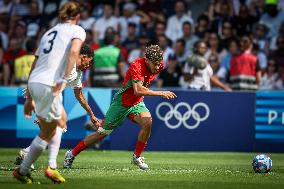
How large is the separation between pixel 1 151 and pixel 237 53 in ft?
21.9

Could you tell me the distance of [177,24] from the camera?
24.0m

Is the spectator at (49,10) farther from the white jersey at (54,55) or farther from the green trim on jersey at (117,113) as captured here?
the white jersey at (54,55)

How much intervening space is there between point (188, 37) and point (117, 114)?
9.32 metres

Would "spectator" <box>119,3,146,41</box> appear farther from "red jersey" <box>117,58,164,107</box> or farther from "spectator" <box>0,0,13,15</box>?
"red jersey" <box>117,58,164,107</box>

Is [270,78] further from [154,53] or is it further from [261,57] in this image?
[154,53]

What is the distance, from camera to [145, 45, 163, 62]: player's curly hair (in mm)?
14172

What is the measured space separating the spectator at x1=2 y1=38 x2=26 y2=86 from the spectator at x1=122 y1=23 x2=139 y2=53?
2.89 metres

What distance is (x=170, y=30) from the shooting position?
24.2m

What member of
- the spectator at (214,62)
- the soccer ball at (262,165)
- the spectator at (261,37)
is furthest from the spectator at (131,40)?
the soccer ball at (262,165)

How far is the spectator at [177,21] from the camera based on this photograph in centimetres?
2392

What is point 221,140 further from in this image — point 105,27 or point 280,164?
point 105,27

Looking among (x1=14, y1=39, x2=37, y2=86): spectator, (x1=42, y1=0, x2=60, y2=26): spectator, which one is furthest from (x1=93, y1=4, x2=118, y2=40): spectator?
(x1=14, y1=39, x2=37, y2=86): spectator

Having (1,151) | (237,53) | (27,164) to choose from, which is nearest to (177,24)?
(237,53)

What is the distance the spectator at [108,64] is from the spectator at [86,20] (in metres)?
3.12
